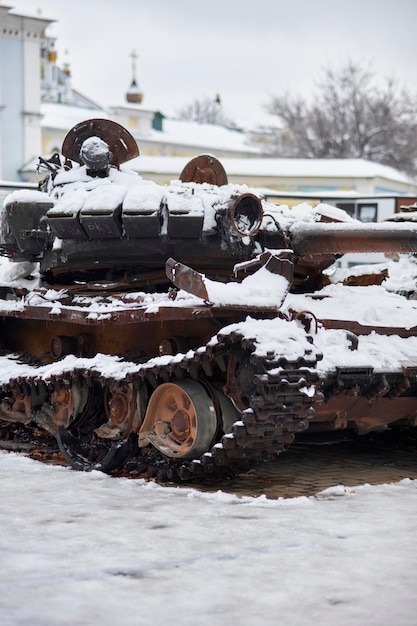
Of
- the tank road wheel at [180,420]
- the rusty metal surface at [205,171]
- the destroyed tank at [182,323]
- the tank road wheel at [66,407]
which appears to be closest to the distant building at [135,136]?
the rusty metal surface at [205,171]

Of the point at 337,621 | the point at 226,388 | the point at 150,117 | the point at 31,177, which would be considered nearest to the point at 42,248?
the point at 226,388

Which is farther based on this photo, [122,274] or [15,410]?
[15,410]

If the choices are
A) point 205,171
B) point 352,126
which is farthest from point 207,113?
point 205,171

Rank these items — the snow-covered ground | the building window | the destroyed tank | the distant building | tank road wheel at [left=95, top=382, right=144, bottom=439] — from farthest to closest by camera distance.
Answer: the distant building
the building window
tank road wheel at [left=95, top=382, right=144, bottom=439]
the destroyed tank
the snow-covered ground

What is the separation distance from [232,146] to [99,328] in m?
52.0

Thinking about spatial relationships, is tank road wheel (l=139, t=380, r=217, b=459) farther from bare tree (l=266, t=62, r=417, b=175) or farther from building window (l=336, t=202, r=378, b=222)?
bare tree (l=266, t=62, r=417, b=175)

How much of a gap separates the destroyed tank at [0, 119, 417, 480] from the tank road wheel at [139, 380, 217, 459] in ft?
0.04

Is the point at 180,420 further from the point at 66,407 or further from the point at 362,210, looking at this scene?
the point at 362,210

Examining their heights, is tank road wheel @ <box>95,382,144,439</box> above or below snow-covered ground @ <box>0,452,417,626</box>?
above

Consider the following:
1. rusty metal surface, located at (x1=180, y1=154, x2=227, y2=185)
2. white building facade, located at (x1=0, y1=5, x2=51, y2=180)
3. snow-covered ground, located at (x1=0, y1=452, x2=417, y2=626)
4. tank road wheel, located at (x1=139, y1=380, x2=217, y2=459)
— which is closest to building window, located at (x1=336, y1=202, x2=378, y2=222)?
rusty metal surface, located at (x1=180, y1=154, x2=227, y2=185)

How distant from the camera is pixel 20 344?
1120 centimetres

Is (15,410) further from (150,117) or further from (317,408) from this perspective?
(150,117)

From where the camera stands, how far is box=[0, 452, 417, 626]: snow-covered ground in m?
5.18

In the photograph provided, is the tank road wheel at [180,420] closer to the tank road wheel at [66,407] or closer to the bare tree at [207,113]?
the tank road wheel at [66,407]
